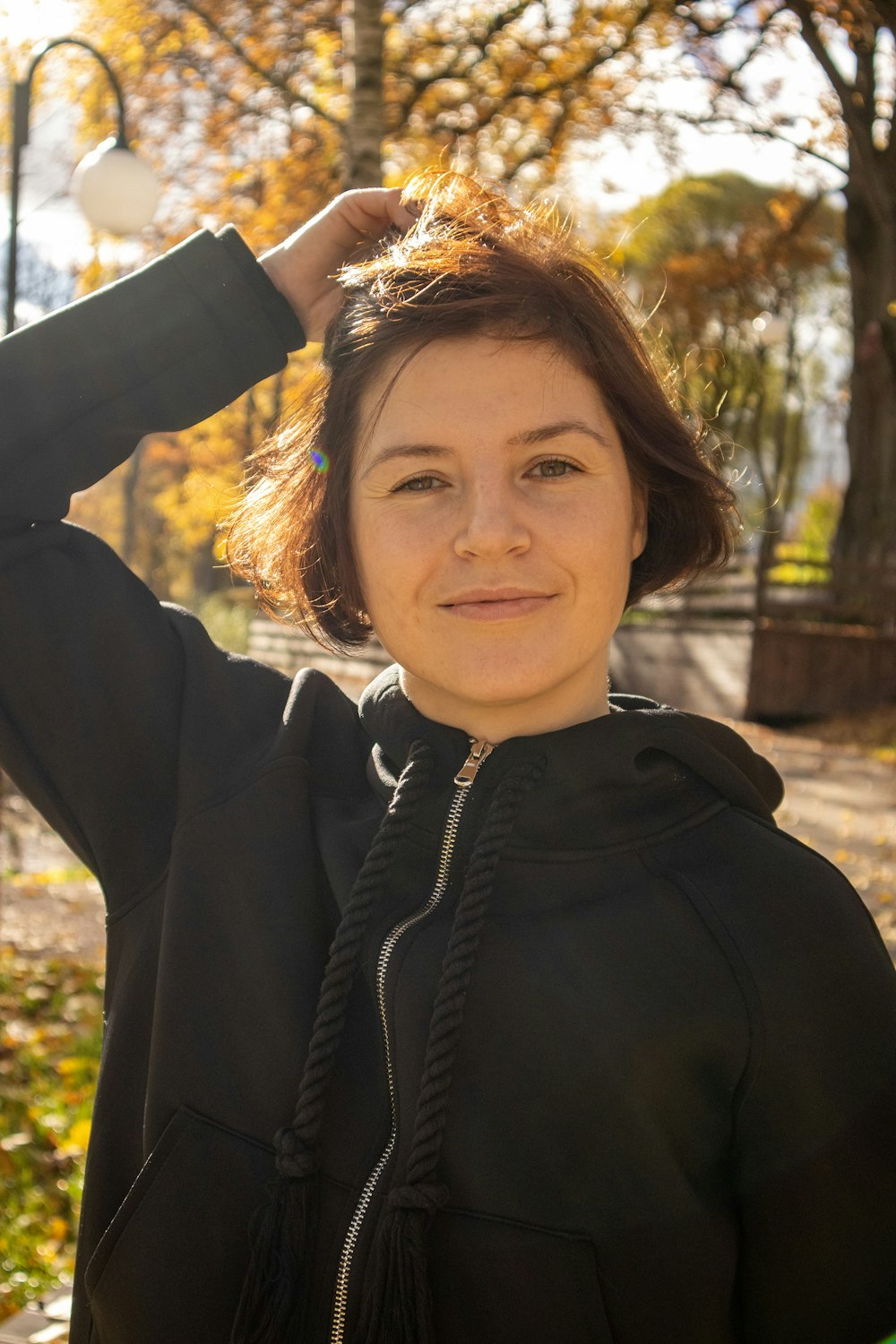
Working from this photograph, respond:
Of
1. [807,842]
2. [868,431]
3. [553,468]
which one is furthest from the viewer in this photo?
[868,431]

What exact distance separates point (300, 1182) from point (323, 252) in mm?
1415

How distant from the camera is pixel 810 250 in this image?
2523 centimetres

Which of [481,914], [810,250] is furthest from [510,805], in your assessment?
[810,250]

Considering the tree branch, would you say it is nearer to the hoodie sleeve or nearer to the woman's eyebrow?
the hoodie sleeve

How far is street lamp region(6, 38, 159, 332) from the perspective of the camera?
6938mm

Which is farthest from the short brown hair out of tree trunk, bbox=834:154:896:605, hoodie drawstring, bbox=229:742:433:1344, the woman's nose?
tree trunk, bbox=834:154:896:605

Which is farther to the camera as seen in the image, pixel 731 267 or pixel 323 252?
pixel 731 267

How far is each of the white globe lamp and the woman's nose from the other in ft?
20.9

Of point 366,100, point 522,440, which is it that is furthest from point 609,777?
point 366,100

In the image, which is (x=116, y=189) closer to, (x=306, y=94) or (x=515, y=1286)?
(x=306, y=94)

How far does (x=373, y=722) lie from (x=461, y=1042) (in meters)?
0.51

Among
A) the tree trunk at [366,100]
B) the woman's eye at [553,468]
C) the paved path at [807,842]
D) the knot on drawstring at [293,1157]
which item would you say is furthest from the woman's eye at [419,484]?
the paved path at [807,842]

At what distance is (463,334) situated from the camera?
5.34 ft

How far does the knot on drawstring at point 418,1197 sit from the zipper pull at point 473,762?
0.51 meters
